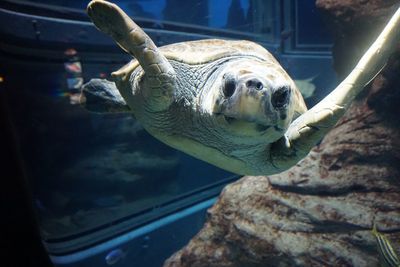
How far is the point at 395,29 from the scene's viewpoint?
7.44 feet

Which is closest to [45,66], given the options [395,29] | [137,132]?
[137,132]

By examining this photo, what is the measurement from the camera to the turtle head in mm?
1756

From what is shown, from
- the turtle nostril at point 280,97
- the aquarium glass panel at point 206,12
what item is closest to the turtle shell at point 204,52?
the turtle nostril at point 280,97

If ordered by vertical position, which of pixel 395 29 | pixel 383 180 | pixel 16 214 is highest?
pixel 395 29

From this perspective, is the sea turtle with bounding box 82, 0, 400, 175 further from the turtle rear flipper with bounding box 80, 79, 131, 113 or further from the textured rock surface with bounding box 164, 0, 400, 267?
the textured rock surface with bounding box 164, 0, 400, 267

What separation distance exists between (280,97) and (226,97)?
0.32 meters

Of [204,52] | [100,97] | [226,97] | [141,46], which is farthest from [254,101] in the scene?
[100,97]

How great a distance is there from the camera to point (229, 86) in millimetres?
1909

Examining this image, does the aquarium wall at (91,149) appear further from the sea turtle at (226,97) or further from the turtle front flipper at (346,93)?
the turtle front flipper at (346,93)

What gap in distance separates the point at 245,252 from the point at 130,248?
2845 millimetres

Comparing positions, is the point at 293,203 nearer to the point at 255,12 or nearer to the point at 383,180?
the point at 383,180

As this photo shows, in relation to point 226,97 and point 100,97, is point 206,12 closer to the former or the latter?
point 100,97

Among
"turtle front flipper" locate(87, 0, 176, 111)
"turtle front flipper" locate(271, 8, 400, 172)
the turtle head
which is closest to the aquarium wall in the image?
"turtle front flipper" locate(87, 0, 176, 111)

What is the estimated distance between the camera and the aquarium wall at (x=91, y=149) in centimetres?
438
